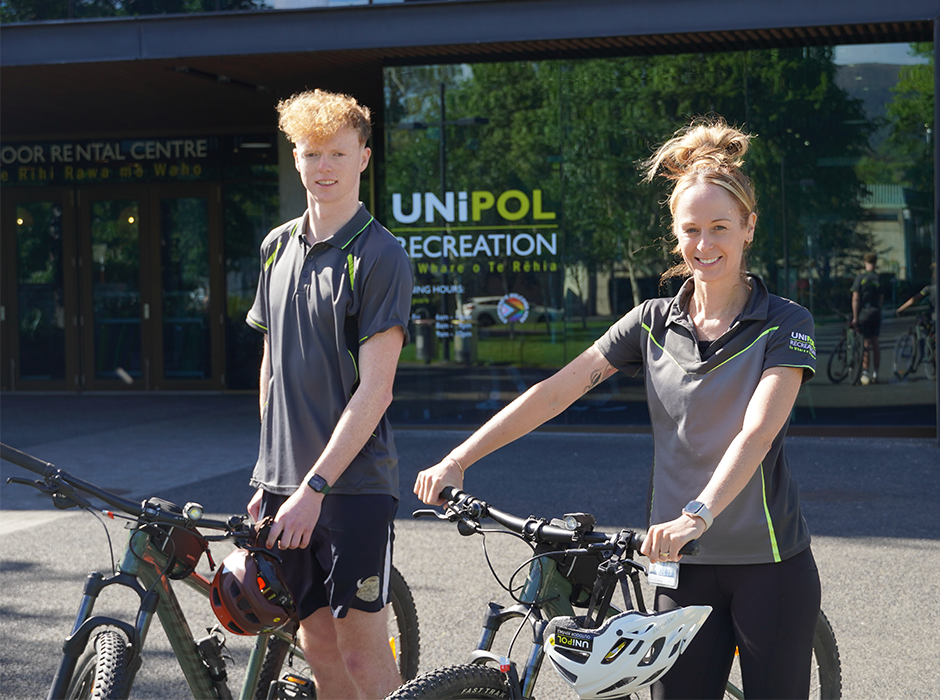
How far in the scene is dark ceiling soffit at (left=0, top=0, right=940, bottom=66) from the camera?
919cm

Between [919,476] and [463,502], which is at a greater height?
[463,502]

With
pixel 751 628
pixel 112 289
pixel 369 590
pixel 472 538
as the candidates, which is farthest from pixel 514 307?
pixel 751 628

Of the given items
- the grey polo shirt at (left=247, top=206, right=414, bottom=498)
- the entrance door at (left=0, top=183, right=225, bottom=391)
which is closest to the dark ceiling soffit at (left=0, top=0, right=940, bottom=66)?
the entrance door at (left=0, top=183, right=225, bottom=391)

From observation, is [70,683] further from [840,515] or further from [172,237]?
[172,237]

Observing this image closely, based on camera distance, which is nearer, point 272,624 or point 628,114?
point 272,624

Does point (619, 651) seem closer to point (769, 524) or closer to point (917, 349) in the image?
point (769, 524)

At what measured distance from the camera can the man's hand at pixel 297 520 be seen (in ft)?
8.38

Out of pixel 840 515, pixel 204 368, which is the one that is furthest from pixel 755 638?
pixel 204 368

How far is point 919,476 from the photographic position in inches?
312

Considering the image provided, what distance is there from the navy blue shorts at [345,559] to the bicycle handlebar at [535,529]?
1.68 feet

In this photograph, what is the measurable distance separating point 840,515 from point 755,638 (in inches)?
184

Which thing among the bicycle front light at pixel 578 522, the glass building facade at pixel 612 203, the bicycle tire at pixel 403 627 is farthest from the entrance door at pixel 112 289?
the bicycle front light at pixel 578 522

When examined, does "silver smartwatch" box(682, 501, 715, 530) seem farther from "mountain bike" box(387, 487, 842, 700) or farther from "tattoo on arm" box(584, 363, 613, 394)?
"tattoo on arm" box(584, 363, 613, 394)

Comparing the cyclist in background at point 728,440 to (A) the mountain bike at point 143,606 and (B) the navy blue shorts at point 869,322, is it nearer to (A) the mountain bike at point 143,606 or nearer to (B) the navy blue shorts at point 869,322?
(A) the mountain bike at point 143,606
